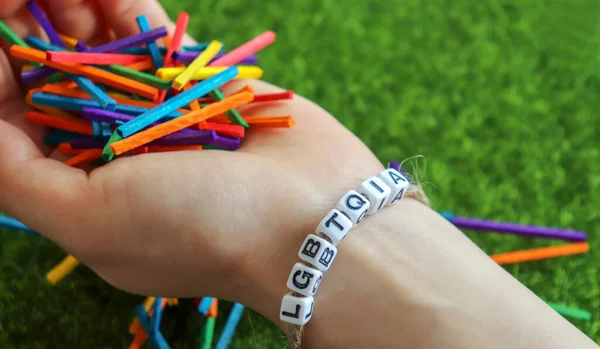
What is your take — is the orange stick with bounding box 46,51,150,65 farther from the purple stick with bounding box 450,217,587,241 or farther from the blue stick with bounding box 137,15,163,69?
the purple stick with bounding box 450,217,587,241

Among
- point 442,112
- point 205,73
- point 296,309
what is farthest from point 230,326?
point 442,112

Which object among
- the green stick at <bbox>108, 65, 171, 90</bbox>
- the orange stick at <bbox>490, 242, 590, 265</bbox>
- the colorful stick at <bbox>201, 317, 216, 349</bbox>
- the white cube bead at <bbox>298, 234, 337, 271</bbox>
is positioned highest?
the green stick at <bbox>108, 65, 171, 90</bbox>

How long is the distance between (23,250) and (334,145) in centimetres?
60

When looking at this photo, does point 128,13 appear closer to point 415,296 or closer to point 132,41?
point 132,41

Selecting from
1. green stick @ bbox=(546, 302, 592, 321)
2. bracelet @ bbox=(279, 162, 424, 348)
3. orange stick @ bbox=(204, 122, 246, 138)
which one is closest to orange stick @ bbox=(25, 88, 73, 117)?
orange stick @ bbox=(204, 122, 246, 138)

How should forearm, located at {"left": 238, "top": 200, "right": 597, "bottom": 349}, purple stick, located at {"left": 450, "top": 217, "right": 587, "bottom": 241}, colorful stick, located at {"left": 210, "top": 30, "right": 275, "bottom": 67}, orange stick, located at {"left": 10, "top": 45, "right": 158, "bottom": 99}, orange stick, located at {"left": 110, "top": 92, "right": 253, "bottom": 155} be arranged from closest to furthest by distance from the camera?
1. forearm, located at {"left": 238, "top": 200, "right": 597, "bottom": 349}
2. orange stick, located at {"left": 110, "top": 92, "right": 253, "bottom": 155}
3. orange stick, located at {"left": 10, "top": 45, "right": 158, "bottom": 99}
4. colorful stick, located at {"left": 210, "top": 30, "right": 275, "bottom": 67}
5. purple stick, located at {"left": 450, "top": 217, "right": 587, "bottom": 241}

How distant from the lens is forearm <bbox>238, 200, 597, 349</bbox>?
0.68 meters

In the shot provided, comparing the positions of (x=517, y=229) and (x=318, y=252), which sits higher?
(x=318, y=252)

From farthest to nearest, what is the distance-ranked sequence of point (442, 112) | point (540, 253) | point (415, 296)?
1. point (442, 112)
2. point (540, 253)
3. point (415, 296)

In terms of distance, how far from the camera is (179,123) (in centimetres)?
84

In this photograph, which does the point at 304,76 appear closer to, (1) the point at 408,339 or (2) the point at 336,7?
(2) the point at 336,7

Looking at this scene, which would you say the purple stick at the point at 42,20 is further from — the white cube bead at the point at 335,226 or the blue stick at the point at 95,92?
the white cube bead at the point at 335,226

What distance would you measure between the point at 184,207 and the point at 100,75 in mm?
289

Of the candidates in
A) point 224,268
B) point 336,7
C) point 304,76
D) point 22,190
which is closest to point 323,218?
point 224,268
